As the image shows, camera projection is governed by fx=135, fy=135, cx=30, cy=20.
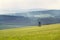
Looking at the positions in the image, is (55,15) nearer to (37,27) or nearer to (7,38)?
(37,27)

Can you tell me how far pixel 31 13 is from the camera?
4.41 feet

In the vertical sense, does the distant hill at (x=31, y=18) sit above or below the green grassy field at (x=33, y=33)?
above

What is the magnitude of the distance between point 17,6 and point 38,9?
0.21 m

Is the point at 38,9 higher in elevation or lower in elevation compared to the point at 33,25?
higher

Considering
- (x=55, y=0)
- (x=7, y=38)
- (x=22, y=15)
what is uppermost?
(x=55, y=0)

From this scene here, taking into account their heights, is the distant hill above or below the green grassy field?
above

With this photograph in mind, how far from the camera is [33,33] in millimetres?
1325

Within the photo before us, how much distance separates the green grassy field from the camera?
130cm

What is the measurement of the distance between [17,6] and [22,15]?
10cm

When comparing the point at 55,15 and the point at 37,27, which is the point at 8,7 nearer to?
the point at 37,27

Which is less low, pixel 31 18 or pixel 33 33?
pixel 31 18

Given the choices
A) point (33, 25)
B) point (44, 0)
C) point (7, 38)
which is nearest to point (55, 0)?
point (44, 0)

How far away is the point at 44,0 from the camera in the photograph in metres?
1.37

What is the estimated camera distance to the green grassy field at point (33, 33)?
1298mm
